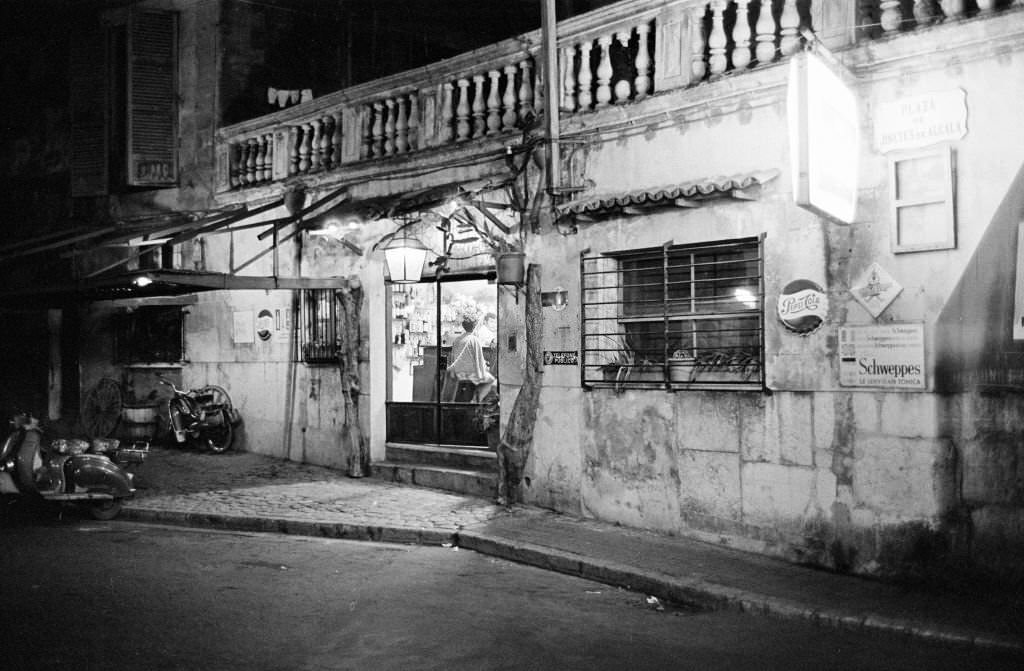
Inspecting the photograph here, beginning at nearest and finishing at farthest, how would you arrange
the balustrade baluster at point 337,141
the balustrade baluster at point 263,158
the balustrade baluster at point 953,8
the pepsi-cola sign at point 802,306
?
1. the balustrade baluster at point 953,8
2. the pepsi-cola sign at point 802,306
3. the balustrade baluster at point 337,141
4. the balustrade baluster at point 263,158

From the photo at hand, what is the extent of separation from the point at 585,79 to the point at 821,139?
396 cm

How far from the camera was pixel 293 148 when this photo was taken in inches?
570

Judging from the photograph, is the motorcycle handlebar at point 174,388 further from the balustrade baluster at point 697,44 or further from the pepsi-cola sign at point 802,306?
the pepsi-cola sign at point 802,306

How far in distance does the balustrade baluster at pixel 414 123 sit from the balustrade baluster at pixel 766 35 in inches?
209

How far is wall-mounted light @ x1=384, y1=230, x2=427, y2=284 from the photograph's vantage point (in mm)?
11773

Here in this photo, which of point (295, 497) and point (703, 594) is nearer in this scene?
point (703, 594)

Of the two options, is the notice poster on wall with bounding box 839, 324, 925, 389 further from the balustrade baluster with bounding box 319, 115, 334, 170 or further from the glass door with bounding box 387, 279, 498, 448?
the balustrade baluster with bounding box 319, 115, 334, 170

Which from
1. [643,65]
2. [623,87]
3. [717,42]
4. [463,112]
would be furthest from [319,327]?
[717,42]

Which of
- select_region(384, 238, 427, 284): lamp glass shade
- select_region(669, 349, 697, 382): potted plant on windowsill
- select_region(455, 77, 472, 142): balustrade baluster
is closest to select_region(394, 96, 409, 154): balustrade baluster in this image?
select_region(455, 77, 472, 142): balustrade baluster

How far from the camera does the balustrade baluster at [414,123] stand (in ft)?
40.6

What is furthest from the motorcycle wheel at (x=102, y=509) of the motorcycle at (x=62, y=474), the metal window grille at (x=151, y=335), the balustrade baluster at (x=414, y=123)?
the metal window grille at (x=151, y=335)

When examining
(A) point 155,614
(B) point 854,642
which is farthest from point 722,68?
(A) point 155,614

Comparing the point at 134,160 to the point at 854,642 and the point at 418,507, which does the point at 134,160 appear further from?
the point at 854,642

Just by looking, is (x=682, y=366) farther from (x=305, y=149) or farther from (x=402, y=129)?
(x=305, y=149)
